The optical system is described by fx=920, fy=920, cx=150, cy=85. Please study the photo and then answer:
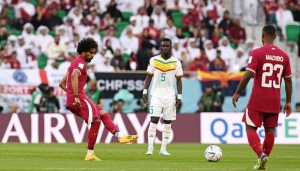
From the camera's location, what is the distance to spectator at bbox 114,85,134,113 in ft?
92.1

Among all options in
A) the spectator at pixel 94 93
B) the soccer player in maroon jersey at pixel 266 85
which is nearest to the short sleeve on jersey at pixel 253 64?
the soccer player in maroon jersey at pixel 266 85

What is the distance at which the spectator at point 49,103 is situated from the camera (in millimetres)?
27516

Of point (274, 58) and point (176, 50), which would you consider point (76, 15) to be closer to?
point (176, 50)

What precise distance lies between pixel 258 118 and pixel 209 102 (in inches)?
547

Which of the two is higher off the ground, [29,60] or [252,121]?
[252,121]

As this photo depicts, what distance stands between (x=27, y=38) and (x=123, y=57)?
10.8ft

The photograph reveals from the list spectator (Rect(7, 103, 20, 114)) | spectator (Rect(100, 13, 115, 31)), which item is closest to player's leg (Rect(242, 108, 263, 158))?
spectator (Rect(7, 103, 20, 114))

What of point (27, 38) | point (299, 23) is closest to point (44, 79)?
point (27, 38)

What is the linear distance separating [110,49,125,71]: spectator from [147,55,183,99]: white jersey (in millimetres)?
10237

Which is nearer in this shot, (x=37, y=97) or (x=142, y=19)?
(x=37, y=97)

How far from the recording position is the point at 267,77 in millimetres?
14547

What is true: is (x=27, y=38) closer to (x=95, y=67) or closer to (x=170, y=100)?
(x=95, y=67)

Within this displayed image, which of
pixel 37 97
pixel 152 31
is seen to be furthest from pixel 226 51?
pixel 37 97

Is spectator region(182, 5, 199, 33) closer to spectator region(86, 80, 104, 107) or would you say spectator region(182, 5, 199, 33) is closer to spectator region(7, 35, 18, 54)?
spectator region(7, 35, 18, 54)
